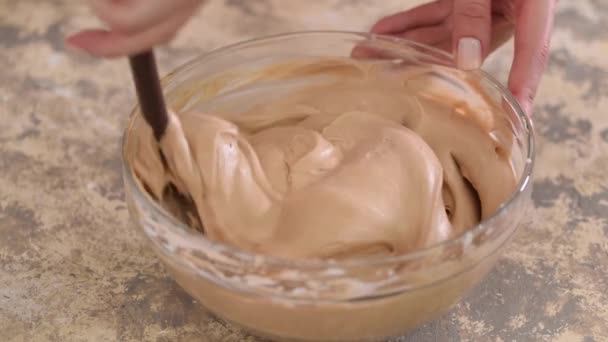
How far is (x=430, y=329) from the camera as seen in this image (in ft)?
2.74

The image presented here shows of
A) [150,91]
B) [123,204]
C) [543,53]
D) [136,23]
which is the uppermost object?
[136,23]

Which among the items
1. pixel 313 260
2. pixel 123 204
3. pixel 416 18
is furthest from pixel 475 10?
pixel 123 204

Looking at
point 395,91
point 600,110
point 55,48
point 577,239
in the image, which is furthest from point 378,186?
point 55,48

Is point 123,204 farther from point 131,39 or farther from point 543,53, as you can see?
point 543,53

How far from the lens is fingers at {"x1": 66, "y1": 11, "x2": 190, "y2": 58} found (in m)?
0.62

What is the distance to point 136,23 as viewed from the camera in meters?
0.61

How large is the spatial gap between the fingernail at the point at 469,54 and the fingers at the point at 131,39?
410mm

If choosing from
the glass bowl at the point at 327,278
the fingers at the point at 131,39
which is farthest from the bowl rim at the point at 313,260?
the fingers at the point at 131,39

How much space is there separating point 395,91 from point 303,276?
0.39 m

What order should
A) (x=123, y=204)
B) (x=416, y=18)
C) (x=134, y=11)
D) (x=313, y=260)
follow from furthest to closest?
(x=416, y=18) → (x=123, y=204) → (x=313, y=260) → (x=134, y=11)

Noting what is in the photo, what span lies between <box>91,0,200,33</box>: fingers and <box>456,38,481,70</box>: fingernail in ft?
1.36

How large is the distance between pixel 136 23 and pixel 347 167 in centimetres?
Answer: 29

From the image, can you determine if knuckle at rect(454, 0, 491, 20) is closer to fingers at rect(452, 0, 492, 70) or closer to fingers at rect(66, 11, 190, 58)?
fingers at rect(452, 0, 492, 70)

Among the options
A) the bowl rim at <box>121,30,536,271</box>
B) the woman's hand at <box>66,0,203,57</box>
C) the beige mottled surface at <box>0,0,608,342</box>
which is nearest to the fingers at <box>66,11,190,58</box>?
the woman's hand at <box>66,0,203,57</box>
